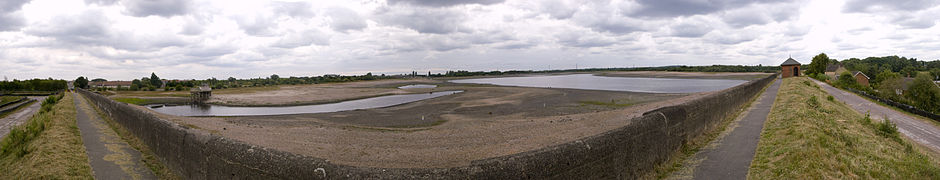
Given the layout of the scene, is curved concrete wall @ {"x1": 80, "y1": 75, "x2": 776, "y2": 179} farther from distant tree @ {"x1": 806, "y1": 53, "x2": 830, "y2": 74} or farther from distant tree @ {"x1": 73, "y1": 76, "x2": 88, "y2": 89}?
distant tree @ {"x1": 73, "y1": 76, "x2": 88, "y2": 89}

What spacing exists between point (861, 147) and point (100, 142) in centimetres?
2033

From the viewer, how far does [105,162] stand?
31.1ft

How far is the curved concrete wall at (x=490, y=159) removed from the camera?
4.43m

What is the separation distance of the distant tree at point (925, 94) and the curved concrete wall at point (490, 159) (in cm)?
3623

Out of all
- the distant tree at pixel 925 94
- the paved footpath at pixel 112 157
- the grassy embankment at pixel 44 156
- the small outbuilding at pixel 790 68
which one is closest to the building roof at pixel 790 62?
the small outbuilding at pixel 790 68

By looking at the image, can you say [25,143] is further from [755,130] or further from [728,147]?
[755,130]

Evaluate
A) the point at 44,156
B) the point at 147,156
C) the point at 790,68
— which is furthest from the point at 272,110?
the point at 790,68

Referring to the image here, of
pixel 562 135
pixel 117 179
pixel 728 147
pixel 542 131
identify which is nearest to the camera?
pixel 117 179

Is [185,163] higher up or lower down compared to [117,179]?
higher up

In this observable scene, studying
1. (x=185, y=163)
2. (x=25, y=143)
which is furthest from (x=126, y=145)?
(x=185, y=163)

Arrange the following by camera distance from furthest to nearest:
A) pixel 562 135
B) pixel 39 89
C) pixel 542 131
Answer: pixel 39 89 < pixel 542 131 < pixel 562 135

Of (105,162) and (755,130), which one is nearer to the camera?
(105,162)

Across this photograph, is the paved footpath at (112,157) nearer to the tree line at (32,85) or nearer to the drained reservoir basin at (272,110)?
the drained reservoir basin at (272,110)

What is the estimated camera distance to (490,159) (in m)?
4.58
